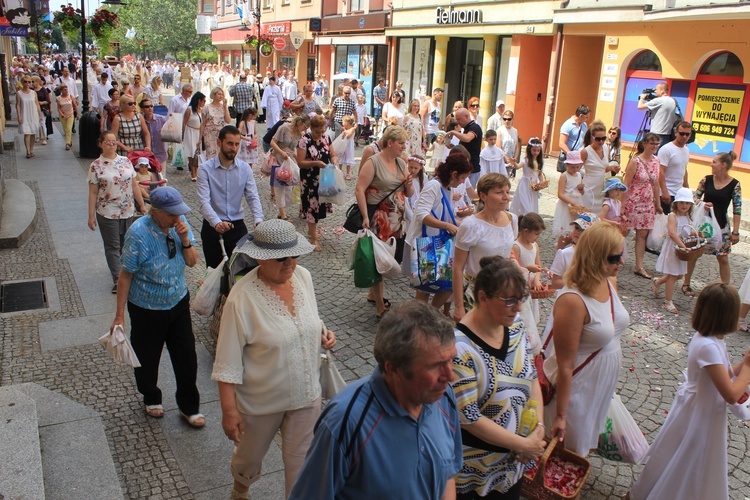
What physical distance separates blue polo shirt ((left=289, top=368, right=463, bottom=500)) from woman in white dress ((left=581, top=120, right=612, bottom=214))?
23.7ft

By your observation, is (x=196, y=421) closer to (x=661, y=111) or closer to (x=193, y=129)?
(x=193, y=129)

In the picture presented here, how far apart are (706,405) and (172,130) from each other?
1053 centimetres

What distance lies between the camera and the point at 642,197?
8859 millimetres

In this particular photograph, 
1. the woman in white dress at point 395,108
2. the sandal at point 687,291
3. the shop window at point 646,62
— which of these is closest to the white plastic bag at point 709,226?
the sandal at point 687,291

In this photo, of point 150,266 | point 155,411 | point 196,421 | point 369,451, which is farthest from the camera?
point 155,411

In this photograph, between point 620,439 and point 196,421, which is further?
point 196,421

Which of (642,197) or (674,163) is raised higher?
(674,163)

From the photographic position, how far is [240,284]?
3.53 metres

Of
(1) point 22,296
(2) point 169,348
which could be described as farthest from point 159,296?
(1) point 22,296

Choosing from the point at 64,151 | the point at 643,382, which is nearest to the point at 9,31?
the point at 64,151

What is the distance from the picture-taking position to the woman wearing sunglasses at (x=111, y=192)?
7.14m

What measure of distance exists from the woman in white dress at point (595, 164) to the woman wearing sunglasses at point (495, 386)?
617 centimetres

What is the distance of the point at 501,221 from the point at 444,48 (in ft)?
66.7

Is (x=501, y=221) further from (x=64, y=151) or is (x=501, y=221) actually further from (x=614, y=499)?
A: (x=64, y=151)
